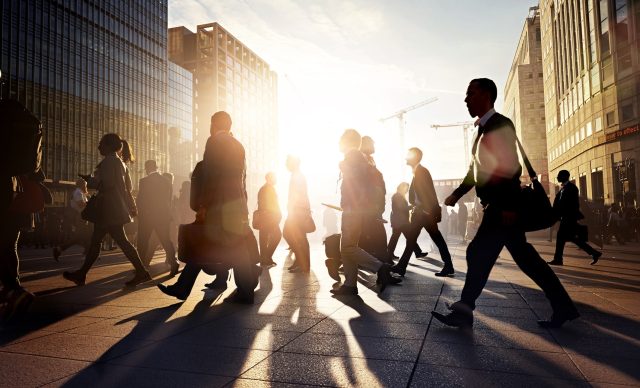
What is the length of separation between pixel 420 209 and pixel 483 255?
3.50 metres

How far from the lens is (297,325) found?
3660 millimetres

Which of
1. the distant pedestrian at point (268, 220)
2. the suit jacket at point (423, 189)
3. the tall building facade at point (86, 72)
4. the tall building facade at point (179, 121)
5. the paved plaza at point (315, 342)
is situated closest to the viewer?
the paved plaza at point (315, 342)

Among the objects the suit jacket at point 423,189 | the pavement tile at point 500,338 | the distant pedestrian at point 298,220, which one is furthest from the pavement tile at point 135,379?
the distant pedestrian at point 298,220

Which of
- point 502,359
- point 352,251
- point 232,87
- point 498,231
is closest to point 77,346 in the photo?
point 502,359

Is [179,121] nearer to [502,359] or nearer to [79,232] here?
[79,232]

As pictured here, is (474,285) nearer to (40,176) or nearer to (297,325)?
(297,325)

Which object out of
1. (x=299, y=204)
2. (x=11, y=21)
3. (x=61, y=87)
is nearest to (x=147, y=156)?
(x=61, y=87)

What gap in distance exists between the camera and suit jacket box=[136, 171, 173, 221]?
7.36 m

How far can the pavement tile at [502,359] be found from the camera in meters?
2.49

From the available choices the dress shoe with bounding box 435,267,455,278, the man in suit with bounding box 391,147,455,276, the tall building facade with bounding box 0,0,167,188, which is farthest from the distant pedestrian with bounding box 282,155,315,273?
the tall building facade with bounding box 0,0,167,188

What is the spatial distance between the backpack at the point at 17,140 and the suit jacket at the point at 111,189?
5.37ft

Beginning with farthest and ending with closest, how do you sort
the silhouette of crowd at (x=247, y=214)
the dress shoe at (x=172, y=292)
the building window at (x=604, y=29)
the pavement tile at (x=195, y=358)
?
1. the building window at (x=604, y=29)
2. the dress shoe at (x=172, y=292)
3. the silhouette of crowd at (x=247, y=214)
4. the pavement tile at (x=195, y=358)

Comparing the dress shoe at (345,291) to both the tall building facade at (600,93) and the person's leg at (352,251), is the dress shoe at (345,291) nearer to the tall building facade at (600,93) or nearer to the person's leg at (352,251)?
the person's leg at (352,251)

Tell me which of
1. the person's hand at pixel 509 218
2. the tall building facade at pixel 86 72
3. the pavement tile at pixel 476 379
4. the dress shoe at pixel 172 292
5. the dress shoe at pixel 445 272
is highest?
the tall building facade at pixel 86 72
